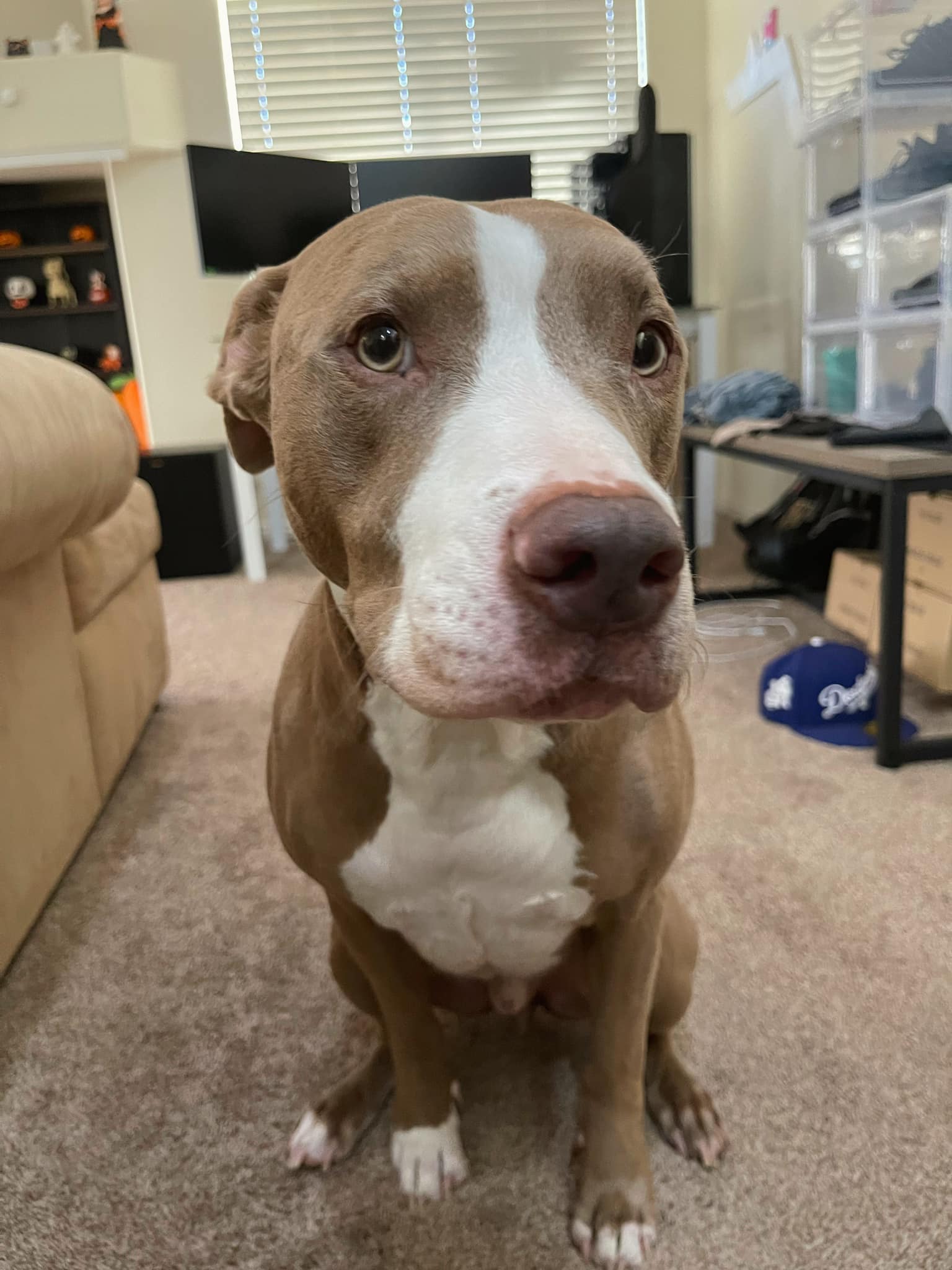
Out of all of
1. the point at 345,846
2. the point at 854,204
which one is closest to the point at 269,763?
the point at 345,846

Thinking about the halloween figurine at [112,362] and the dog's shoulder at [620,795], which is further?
the halloween figurine at [112,362]

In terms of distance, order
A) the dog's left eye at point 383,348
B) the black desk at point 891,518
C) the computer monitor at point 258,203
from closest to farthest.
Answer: the dog's left eye at point 383,348 → the black desk at point 891,518 → the computer monitor at point 258,203

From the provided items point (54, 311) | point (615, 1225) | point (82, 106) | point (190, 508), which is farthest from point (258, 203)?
point (615, 1225)

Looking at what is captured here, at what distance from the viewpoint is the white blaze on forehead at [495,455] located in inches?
21.8

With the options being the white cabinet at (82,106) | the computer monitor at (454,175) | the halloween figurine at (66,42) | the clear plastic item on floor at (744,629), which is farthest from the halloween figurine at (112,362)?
the clear plastic item on floor at (744,629)

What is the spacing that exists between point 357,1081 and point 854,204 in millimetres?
2327

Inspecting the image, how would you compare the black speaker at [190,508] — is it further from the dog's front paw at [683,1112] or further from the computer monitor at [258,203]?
the dog's front paw at [683,1112]

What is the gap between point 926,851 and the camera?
1.50m

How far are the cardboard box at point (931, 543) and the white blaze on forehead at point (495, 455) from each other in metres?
1.41

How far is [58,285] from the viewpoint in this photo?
4.38 metres

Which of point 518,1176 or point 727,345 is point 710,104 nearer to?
point 727,345

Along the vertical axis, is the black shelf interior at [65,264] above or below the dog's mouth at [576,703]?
above

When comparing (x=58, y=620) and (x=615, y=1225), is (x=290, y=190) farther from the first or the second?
(x=615, y=1225)

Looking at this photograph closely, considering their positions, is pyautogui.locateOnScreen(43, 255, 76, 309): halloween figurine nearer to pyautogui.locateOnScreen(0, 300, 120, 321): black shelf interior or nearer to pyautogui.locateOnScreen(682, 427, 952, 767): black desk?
pyautogui.locateOnScreen(0, 300, 120, 321): black shelf interior
